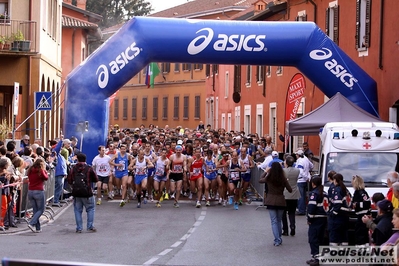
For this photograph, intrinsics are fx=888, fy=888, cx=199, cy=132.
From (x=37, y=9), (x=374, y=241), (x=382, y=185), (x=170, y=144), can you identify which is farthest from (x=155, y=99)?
(x=374, y=241)

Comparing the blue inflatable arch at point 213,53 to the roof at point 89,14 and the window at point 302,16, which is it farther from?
the roof at point 89,14

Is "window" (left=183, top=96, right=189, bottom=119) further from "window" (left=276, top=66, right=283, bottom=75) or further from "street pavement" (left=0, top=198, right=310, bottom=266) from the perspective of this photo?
"street pavement" (left=0, top=198, right=310, bottom=266)

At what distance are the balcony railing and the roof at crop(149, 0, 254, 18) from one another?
39.0 meters

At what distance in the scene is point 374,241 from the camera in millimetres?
11336

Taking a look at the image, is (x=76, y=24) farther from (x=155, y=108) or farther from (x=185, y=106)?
(x=155, y=108)

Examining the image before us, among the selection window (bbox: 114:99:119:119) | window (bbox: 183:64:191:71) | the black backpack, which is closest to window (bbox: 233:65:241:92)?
window (bbox: 183:64:191:71)

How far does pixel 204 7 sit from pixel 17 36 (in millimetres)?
45255

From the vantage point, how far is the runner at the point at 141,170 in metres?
24.3

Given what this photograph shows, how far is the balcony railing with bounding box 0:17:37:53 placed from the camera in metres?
29.5

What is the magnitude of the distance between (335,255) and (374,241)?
2323 mm

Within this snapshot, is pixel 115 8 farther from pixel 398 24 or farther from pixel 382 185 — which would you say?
pixel 382 185

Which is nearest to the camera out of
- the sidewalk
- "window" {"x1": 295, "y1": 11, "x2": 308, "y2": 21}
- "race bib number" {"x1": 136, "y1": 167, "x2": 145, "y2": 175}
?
the sidewalk

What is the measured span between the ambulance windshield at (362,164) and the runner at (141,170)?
791 cm

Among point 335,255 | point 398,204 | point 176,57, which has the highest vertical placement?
point 176,57
